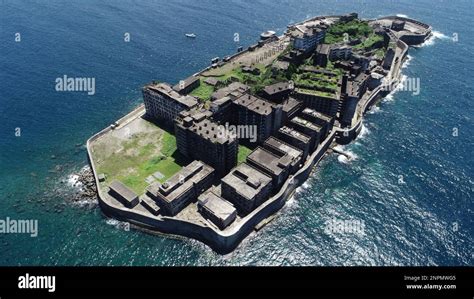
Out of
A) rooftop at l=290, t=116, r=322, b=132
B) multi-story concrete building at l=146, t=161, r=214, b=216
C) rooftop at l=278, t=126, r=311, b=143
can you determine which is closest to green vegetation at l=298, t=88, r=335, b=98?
rooftop at l=290, t=116, r=322, b=132

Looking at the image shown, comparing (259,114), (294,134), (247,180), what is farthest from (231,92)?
(247,180)

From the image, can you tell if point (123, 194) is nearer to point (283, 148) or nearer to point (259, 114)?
point (259, 114)

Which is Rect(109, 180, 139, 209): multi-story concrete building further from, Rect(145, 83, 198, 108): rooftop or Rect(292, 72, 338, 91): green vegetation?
Rect(292, 72, 338, 91): green vegetation

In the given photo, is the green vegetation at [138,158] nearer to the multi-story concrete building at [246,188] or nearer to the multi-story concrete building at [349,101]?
the multi-story concrete building at [246,188]
